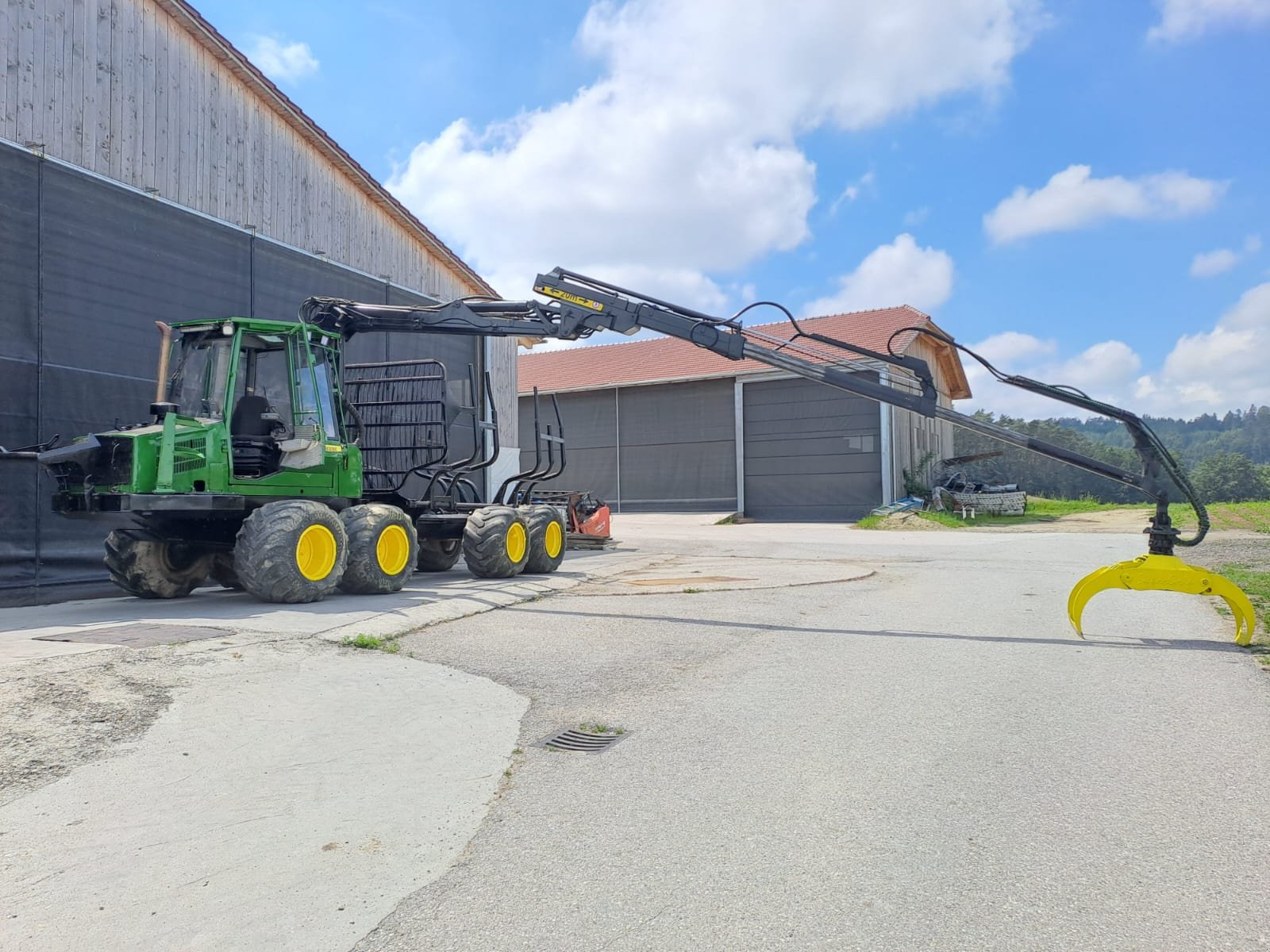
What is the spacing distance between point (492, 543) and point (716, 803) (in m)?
8.68

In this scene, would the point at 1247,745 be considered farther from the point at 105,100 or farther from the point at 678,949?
the point at 105,100

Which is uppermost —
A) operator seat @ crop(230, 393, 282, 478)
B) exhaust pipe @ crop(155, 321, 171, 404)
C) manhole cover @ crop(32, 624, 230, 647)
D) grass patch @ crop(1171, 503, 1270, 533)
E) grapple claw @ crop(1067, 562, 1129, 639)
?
exhaust pipe @ crop(155, 321, 171, 404)

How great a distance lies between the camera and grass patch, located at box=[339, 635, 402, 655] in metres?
7.29

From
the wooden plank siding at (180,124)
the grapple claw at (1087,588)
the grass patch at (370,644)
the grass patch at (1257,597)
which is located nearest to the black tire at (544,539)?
the grass patch at (370,644)

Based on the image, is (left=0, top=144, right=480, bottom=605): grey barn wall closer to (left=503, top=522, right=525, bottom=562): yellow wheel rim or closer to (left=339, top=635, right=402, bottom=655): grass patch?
(left=503, top=522, right=525, bottom=562): yellow wheel rim

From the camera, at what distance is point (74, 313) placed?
37.4ft

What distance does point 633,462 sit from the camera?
3572cm

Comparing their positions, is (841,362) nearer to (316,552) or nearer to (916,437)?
(316,552)

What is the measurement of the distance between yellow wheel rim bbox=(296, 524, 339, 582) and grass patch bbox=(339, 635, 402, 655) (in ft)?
6.65

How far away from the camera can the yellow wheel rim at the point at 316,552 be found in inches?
363

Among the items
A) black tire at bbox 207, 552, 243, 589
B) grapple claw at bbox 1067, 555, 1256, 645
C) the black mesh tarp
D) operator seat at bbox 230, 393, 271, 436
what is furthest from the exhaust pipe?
grapple claw at bbox 1067, 555, 1256, 645

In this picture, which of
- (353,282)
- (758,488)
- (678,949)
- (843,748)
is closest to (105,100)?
(353,282)

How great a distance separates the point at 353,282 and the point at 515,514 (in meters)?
6.68

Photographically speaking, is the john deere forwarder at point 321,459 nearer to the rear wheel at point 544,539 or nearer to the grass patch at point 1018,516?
the rear wheel at point 544,539
